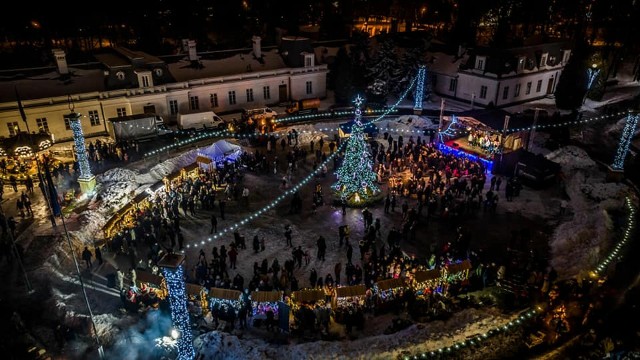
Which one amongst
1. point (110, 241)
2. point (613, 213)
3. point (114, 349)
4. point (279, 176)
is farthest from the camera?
point (279, 176)

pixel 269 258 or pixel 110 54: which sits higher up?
pixel 110 54

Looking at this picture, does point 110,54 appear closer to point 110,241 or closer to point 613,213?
point 110,241

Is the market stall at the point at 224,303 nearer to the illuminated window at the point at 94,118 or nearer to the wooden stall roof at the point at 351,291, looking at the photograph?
the wooden stall roof at the point at 351,291

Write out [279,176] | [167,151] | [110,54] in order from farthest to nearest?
1. [110,54]
2. [167,151]
3. [279,176]

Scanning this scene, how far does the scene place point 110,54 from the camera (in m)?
40.1

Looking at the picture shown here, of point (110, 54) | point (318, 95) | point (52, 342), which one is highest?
point (110, 54)

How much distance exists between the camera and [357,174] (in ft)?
84.9

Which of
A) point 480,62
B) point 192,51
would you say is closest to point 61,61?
point 192,51

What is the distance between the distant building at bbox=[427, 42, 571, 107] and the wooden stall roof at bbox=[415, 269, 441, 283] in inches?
1004

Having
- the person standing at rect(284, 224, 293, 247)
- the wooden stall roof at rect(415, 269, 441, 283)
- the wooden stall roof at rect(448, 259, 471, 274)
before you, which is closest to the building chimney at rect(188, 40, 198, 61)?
the person standing at rect(284, 224, 293, 247)

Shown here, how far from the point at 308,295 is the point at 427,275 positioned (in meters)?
4.98

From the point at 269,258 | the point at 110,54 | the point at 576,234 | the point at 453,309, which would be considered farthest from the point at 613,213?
the point at 110,54

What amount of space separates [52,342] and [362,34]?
38694mm

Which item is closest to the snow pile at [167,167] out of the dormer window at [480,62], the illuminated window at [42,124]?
the illuminated window at [42,124]
